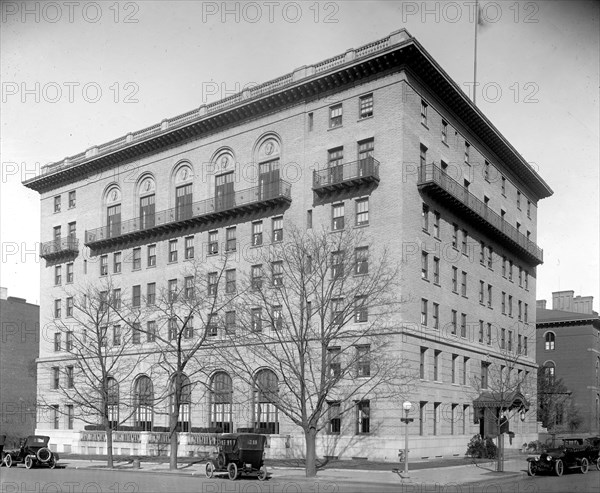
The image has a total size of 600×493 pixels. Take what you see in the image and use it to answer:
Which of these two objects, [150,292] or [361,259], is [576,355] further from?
[150,292]

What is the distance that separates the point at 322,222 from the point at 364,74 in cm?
957

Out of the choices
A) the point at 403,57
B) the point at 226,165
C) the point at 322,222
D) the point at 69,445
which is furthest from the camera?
the point at 69,445

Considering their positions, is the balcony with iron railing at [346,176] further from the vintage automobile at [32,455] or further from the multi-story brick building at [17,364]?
the multi-story brick building at [17,364]

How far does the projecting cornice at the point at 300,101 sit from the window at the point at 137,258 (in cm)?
774

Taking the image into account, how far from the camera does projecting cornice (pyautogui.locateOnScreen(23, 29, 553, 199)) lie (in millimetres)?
43188

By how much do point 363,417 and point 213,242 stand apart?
58.1ft

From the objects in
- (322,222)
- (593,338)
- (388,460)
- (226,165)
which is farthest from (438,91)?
(593,338)

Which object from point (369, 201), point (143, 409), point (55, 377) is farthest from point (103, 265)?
point (369, 201)

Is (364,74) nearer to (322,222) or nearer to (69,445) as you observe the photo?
(322,222)

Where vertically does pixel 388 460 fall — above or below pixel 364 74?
below

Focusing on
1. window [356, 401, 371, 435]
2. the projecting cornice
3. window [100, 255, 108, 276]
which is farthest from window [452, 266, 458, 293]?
window [100, 255, 108, 276]

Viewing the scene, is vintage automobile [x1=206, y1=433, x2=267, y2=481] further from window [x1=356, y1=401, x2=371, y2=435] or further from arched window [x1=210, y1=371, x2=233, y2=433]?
arched window [x1=210, y1=371, x2=233, y2=433]

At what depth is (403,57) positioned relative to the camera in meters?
42.2

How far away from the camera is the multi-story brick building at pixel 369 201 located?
43.0 metres
